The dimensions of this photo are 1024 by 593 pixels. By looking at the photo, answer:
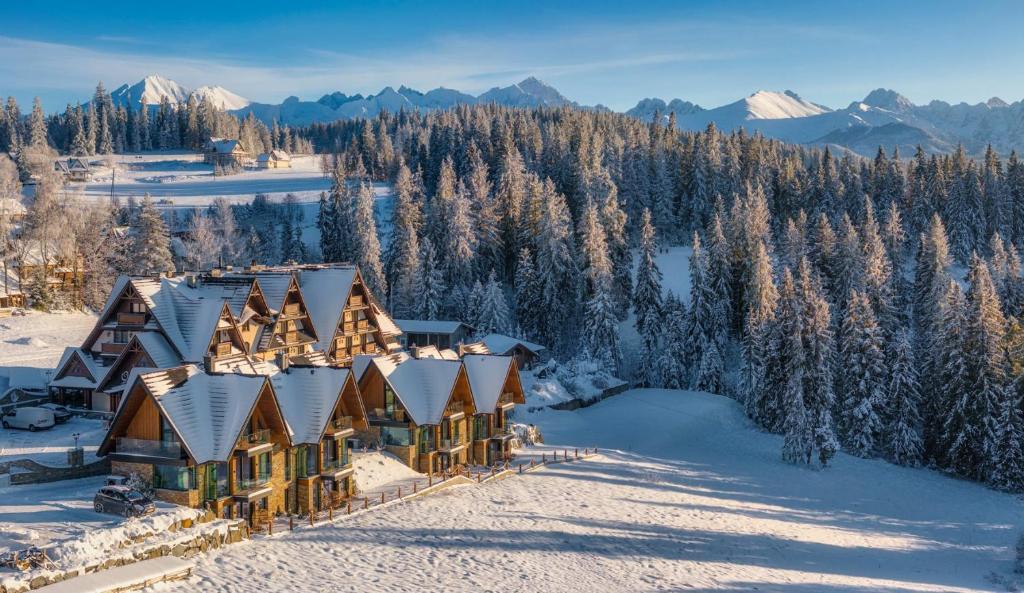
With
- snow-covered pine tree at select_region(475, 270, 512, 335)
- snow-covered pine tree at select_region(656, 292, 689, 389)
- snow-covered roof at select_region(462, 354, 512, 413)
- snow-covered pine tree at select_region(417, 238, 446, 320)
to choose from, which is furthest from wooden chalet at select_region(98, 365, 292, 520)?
snow-covered pine tree at select_region(417, 238, 446, 320)

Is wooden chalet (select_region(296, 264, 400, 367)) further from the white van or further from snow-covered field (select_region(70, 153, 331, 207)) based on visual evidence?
snow-covered field (select_region(70, 153, 331, 207))

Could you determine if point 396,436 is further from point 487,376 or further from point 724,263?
point 724,263

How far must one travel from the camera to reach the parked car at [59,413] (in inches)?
1703

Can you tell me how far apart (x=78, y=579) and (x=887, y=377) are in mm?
51036

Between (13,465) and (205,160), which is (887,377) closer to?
(13,465)

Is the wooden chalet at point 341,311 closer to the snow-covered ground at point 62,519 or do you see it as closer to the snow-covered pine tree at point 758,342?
the snow-covered pine tree at point 758,342

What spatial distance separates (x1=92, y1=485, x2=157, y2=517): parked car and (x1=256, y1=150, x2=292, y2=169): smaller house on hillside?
487 ft

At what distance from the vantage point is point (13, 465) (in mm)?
30734

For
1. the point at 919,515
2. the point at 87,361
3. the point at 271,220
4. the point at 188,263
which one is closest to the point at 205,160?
the point at 271,220

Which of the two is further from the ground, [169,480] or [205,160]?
[205,160]

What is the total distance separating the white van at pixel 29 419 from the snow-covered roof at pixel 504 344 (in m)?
34.7

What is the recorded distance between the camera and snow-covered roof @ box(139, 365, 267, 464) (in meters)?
29.2

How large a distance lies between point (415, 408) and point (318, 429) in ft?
28.1

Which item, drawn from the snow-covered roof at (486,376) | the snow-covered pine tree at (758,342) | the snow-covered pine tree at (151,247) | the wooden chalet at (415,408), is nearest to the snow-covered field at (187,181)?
the snow-covered pine tree at (151,247)
